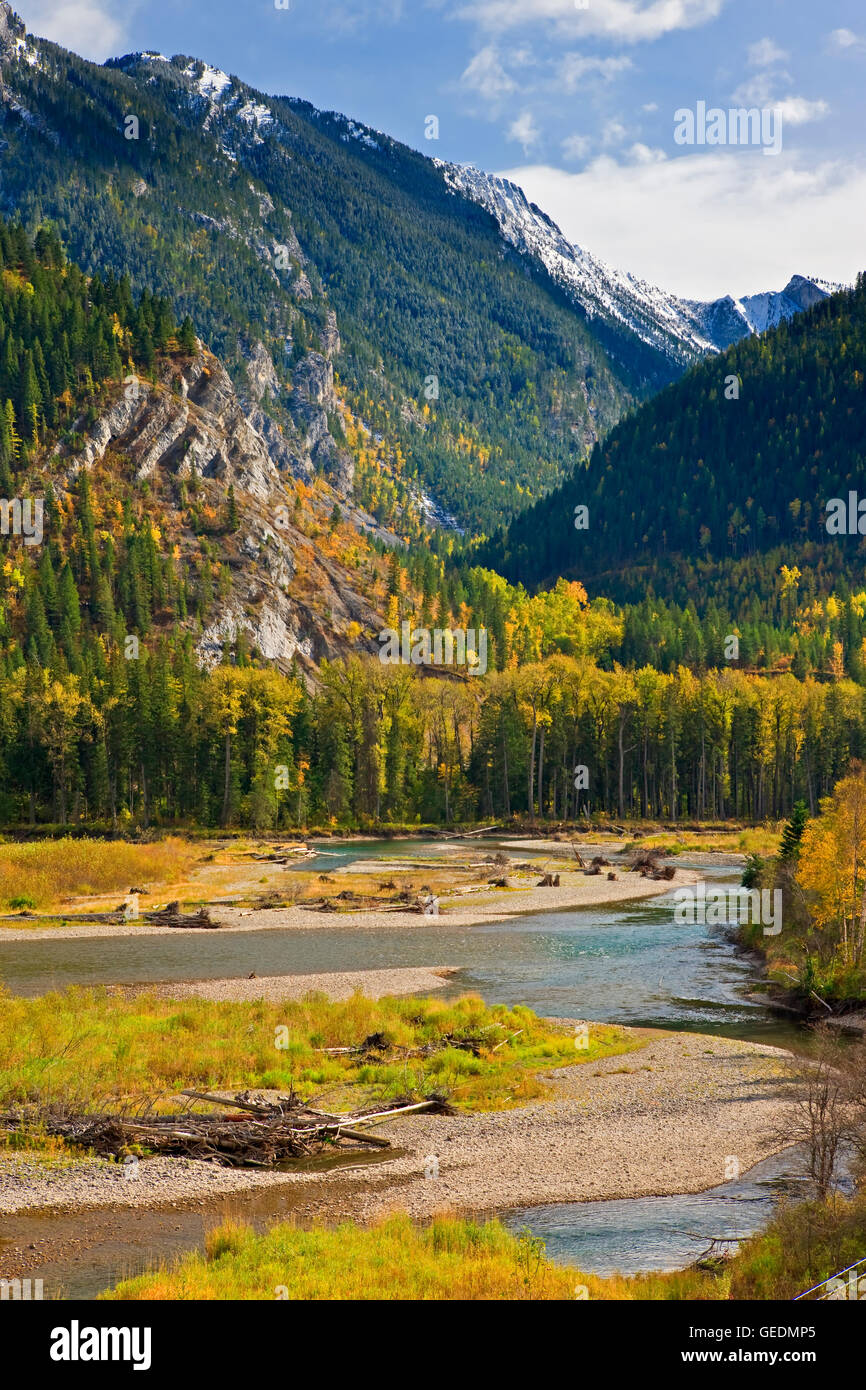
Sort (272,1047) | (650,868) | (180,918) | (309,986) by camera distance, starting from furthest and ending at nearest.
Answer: (650,868), (180,918), (309,986), (272,1047)

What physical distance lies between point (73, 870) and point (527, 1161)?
5976 cm

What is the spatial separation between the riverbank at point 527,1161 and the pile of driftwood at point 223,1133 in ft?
2.06

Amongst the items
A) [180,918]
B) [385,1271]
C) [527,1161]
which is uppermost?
[385,1271]

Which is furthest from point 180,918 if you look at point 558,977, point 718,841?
point 718,841

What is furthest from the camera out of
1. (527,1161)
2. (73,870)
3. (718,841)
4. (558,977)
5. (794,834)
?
(718,841)

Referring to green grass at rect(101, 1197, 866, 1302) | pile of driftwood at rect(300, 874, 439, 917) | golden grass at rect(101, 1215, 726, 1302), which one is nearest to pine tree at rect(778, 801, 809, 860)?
pile of driftwood at rect(300, 874, 439, 917)

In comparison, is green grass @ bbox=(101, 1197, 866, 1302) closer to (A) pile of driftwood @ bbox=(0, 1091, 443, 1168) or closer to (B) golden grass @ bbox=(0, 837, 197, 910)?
(A) pile of driftwood @ bbox=(0, 1091, 443, 1168)

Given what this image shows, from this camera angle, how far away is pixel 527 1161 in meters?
26.6

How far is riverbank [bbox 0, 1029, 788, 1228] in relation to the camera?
77.7ft

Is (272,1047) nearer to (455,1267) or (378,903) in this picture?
(455,1267)

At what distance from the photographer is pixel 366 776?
5374 inches

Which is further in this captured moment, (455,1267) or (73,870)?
(73,870)

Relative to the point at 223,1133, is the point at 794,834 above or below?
above
